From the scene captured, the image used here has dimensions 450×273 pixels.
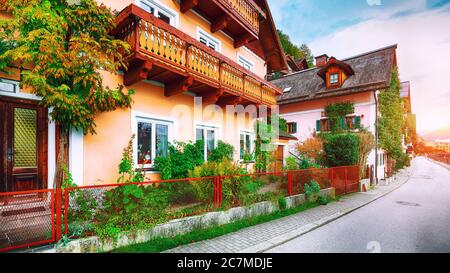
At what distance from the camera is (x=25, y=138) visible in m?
A: 4.82

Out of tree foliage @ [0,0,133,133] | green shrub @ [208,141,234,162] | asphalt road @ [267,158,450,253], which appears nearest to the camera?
tree foliage @ [0,0,133,133]

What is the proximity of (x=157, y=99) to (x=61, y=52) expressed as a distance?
3306 mm

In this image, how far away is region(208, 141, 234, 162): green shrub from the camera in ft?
28.5

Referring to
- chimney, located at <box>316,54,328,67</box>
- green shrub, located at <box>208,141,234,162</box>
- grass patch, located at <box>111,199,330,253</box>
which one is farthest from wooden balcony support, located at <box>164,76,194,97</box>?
chimney, located at <box>316,54,328,67</box>

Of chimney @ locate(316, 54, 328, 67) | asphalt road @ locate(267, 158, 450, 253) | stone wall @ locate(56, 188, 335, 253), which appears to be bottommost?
asphalt road @ locate(267, 158, 450, 253)

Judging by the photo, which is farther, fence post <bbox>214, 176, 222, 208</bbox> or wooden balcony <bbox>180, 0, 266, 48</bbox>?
wooden balcony <bbox>180, 0, 266, 48</bbox>

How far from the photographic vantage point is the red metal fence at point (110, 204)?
3.46 m

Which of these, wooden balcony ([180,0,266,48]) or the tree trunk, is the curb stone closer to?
the tree trunk

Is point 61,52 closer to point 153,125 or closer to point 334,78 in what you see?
point 153,125

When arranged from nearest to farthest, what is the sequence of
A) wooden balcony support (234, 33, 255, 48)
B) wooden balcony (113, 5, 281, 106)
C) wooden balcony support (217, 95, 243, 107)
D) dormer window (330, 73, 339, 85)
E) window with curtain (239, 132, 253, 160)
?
wooden balcony (113, 5, 281, 106), wooden balcony support (217, 95, 243, 107), wooden balcony support (234, 33, 255, 48), window with curtain (239, 132, 253, 160), dormer window (330, 73, 339, 85)

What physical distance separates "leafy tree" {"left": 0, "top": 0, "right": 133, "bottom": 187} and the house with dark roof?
13.0m

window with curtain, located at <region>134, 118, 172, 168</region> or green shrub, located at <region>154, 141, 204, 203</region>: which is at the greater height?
window with curtain, located at <region>134, 118, 172, 168</region>
